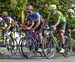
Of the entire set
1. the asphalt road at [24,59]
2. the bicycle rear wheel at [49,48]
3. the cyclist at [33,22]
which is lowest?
the asphalt road at [24,59]

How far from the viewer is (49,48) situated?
46.5 ft

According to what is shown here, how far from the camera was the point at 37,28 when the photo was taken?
1390 centimetres

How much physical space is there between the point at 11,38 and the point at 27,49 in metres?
1.66

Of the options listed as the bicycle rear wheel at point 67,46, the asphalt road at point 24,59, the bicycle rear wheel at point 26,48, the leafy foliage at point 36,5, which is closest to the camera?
the asphalt road at point 24,59

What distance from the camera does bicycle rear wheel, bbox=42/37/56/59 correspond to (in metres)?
14.1

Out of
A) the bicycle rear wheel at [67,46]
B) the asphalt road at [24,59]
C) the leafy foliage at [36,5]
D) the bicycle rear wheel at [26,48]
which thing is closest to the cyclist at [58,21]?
the bicycle rear wheel at [67,46]

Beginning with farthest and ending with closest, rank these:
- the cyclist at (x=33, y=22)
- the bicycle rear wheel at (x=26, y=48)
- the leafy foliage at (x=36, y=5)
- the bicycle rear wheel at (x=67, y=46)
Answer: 1. the leafy foliage at (x=36, y=5)
2. the bicycle rear wheel at (x=67, y=46)
3. the bicycle rear wheel at (x=26, y=48)
4. the cyclist at (x=33, y=22)

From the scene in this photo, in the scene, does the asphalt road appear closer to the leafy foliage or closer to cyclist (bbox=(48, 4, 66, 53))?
cyclist (bbox=(48, 4, 66, 53))

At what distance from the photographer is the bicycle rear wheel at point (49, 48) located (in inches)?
553

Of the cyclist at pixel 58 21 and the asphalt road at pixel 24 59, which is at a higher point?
the cyclist at pixel 58 21

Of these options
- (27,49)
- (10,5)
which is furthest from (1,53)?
(10,5)

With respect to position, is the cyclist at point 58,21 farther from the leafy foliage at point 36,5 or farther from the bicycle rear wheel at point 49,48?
the leafy foliage at point 36,5

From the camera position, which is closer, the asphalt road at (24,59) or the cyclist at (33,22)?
the asphalt road at (24,59)

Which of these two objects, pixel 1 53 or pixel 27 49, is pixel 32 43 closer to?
pixel 27 49
